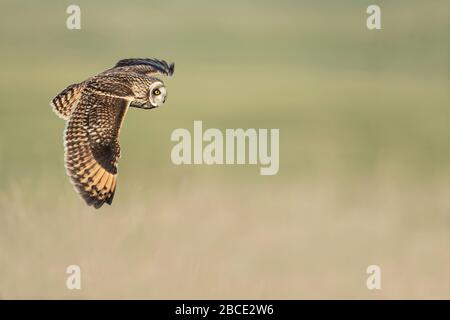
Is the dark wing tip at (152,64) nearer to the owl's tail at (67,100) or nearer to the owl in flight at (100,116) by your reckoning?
the owl in flight at (100,116)

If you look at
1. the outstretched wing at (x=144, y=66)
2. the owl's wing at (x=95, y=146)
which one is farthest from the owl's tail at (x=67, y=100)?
the outstretched wing at (x=144, y=66)

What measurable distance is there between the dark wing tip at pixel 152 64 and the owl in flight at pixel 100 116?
0.03 feet

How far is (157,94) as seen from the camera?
23.2 ft

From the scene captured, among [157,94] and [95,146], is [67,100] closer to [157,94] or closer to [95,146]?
[95,146]

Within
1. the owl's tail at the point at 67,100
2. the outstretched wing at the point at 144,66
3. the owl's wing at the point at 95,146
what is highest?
the outstretched wing at the point at 144,66

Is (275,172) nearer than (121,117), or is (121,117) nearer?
(121,117)

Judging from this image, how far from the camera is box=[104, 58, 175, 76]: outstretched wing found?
713cm

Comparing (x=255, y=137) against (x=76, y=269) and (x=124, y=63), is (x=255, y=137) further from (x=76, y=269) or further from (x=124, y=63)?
(x=76, y=269)

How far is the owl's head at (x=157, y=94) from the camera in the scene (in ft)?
23.1

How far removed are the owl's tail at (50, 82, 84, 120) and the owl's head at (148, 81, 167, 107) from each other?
0.45 metres

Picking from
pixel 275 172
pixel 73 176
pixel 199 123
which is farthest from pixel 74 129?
pixel 275 172

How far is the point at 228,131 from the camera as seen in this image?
7.27m
